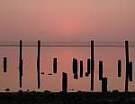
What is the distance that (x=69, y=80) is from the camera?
53.5 metres

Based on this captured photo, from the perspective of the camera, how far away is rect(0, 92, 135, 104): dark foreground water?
3494cm

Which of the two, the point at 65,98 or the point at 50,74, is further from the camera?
the point at 50,74

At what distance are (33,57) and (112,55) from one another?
804 cm

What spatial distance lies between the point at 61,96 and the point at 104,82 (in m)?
5.45

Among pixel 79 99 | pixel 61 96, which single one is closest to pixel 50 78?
pixel 61 96

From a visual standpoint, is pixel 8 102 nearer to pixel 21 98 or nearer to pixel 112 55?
pixel 21 98

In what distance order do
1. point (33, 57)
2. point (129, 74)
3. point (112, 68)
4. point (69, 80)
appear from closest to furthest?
point (129, 74)
point (69, 80)
point (112, 68)
point (33, 57)

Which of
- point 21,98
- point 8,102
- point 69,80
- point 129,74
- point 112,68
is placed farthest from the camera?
point 112,68

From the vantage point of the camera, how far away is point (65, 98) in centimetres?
3769

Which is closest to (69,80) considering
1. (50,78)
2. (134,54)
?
(50,78)

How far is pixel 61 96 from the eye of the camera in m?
39.6

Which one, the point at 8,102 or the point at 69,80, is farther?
the point at 69,80

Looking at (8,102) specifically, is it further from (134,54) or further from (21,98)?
(134,54)

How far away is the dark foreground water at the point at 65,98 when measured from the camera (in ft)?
115
